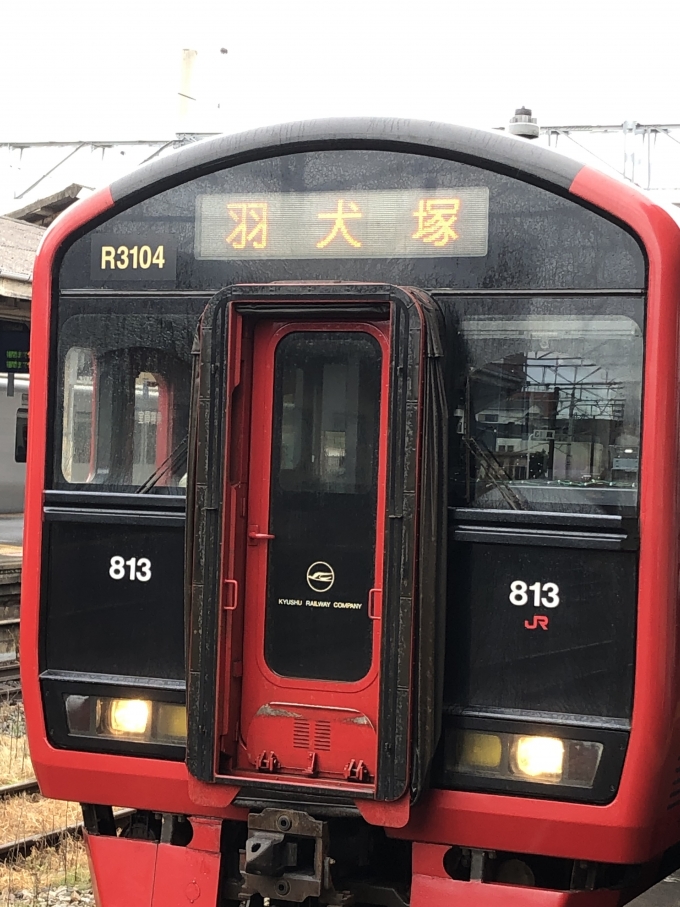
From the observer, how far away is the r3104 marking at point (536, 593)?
14.0 ft

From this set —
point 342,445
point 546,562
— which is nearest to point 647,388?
point 546,562

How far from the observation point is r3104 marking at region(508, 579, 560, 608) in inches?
168

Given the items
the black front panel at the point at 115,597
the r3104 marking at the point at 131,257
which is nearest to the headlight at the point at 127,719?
the black front panel at the point at 115,597

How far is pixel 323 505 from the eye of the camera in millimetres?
4492

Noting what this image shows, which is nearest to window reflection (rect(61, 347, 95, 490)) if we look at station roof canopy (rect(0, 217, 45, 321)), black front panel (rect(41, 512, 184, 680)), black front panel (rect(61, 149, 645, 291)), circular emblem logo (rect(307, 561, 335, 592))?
black front panel (rect(41, 512, 184, 680))

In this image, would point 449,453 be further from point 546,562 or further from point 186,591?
point 186,591

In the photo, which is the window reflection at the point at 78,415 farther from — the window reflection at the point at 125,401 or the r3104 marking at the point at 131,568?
the r3104 marking at the point at 131,568

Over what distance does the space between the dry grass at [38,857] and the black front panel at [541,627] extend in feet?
8.25

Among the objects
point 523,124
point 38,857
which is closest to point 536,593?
point 523,124

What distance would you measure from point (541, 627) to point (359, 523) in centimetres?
70

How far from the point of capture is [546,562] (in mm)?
4285

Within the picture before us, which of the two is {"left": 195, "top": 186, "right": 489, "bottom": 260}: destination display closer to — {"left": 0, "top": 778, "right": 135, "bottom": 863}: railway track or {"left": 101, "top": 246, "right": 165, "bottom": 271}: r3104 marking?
{"left": 101, "top": 246, "right": 165, "bottom": 271}: r3104 marking

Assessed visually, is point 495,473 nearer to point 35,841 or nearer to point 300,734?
point 300,734

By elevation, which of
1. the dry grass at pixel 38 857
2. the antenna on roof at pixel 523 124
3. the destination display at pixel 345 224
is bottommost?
the dry grass at pixel 38 857
